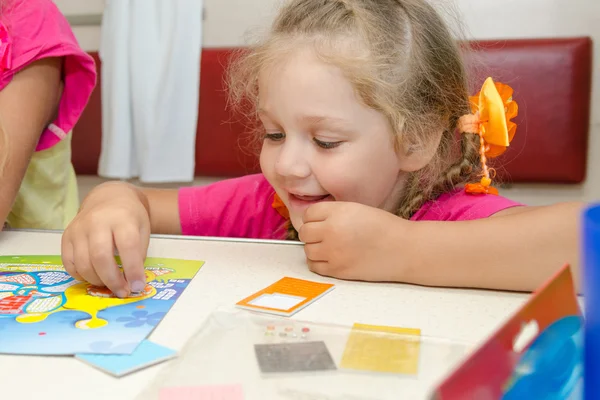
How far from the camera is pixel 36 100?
0.97 meters

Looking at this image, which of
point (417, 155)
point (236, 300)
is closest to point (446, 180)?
point (417, 155)

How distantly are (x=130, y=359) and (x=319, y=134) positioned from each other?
40 centimetres

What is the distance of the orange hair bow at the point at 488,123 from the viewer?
2.62ft

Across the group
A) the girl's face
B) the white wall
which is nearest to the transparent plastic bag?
the girl's face

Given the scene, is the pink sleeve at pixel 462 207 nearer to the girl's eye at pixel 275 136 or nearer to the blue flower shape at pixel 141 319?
the girl's eye at pixel 275 136

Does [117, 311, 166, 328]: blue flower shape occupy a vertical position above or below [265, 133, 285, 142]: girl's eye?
below

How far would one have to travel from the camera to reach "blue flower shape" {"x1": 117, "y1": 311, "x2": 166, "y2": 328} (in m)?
0.49

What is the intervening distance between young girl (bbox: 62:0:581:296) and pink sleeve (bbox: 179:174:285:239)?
0.04m

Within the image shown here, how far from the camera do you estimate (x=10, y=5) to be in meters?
1.04

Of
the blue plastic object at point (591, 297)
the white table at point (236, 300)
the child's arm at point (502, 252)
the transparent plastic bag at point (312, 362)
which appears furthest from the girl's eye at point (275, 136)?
the blue plastic object at point (591, 297)

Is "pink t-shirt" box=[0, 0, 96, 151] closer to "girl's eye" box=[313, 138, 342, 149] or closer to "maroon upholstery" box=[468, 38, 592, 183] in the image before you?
"girl's eye" box=[313, 138, 342, 149]

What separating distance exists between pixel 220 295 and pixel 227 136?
133cm

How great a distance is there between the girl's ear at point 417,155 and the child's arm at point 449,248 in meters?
0.20

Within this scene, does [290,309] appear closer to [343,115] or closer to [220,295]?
[220,295]
